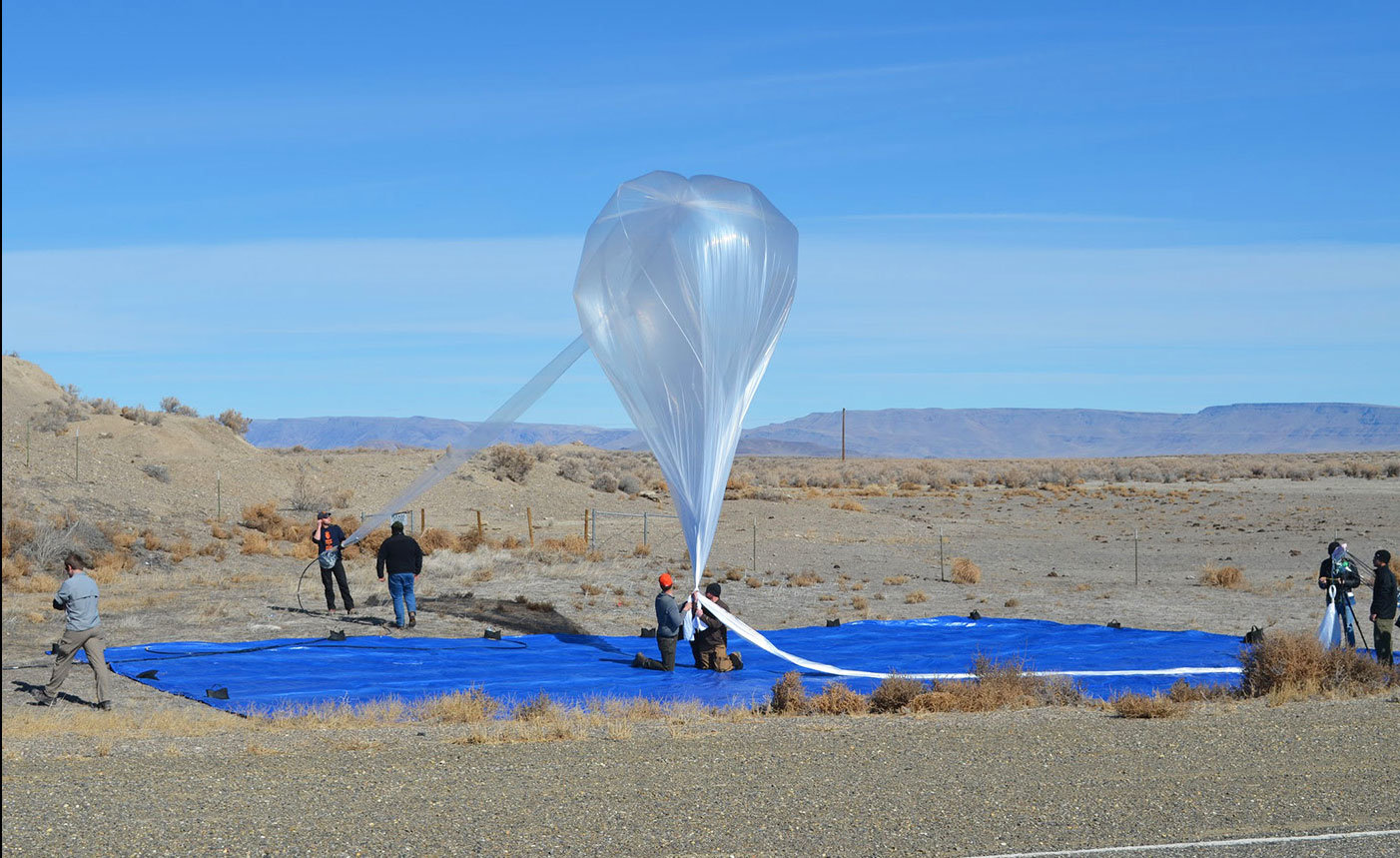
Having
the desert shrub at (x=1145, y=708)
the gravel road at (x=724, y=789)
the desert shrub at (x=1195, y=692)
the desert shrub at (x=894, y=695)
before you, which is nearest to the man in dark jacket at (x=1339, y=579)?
the desert shrub at (x=1195, y=692)

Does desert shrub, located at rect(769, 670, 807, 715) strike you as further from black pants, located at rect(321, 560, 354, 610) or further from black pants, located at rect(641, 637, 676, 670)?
black pants, located at rect(321, 560, 354, 610)

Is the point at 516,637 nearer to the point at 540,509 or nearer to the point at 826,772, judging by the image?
the point at 826,772

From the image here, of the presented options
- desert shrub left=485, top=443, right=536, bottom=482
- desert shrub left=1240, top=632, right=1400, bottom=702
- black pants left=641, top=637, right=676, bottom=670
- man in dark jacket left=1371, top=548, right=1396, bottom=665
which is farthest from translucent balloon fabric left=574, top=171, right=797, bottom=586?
desert shrub left=485, top=443, right=536, bottom=482

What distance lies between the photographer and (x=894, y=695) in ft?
43.9

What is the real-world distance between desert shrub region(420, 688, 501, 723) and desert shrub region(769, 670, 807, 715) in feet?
9.27

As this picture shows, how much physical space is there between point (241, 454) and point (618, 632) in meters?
40.0

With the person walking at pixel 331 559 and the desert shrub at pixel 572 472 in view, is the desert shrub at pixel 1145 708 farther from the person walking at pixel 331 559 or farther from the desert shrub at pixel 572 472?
the desert shrub at pixel 572 472

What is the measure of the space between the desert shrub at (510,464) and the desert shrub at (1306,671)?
44.5m

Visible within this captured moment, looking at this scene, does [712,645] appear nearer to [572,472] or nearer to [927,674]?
[927,674]

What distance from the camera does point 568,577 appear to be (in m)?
26.0

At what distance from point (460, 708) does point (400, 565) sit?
686 centimetres

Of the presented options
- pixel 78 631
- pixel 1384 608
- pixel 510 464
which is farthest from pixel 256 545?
pixel 510 464

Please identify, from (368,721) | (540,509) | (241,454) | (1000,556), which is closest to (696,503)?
(368,721)

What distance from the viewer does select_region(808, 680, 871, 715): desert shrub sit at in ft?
43.5
